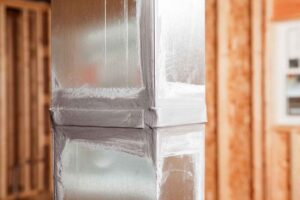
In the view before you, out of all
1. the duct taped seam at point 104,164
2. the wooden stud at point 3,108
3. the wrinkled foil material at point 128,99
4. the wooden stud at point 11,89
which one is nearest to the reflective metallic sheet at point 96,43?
the wrinkled foil material at point 128,99

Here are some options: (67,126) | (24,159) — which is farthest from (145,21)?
(24,159)

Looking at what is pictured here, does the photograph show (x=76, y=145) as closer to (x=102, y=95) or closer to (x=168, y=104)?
(x=102, y=95)

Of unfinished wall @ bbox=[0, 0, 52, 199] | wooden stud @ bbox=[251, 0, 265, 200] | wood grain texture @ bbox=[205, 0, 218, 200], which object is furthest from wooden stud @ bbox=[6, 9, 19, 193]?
wooden stud @ bbox=[251, 0, 265, 200]

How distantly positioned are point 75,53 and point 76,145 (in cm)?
34

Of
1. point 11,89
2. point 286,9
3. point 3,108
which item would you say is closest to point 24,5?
point 11,89

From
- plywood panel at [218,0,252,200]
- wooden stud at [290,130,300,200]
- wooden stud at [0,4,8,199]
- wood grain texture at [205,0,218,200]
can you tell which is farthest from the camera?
wooden stud at [0,4,8,199]

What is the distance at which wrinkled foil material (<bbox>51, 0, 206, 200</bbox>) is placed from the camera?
1.34 m

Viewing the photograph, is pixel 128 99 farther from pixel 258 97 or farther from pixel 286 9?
pixel 286 9

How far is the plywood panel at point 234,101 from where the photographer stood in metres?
3.81

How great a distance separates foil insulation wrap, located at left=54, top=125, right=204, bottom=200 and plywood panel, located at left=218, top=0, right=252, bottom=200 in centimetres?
238

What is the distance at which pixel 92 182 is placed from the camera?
1.48m

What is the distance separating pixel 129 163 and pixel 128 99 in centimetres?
22

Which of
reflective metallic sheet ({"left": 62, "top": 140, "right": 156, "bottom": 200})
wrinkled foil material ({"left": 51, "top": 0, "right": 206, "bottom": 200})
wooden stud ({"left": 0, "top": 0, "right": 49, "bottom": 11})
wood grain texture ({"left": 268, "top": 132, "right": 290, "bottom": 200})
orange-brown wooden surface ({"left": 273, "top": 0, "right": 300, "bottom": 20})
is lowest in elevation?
wood grain texture ({"left": 268, "top": 132, "right": 290, "bottom": 200})

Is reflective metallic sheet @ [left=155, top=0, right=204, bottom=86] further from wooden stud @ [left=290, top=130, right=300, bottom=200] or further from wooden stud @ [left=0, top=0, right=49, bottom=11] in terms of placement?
wooden stud @ [left=0, top=0, right=49, bottom=11]
